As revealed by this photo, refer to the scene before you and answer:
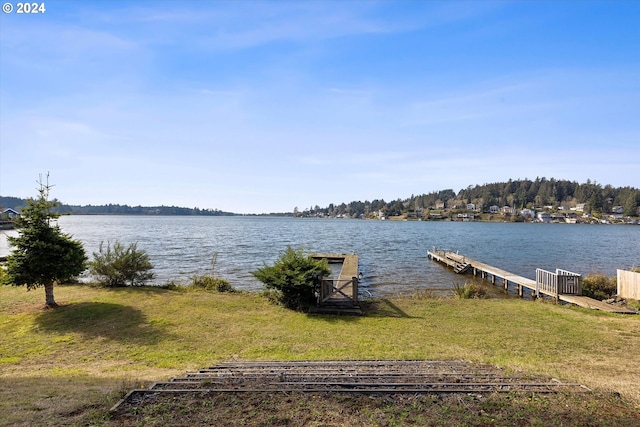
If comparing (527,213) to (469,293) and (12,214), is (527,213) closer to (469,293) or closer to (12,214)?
(469,293)

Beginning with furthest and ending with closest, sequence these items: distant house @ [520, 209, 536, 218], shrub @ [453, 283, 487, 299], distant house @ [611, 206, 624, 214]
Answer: distant house @ [520, 209, 536, 218]
distant house @ [611, 206, 624, 214]
shrub @ [453, 283, 487, 299]

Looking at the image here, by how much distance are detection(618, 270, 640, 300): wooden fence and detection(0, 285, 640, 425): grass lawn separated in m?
5.20

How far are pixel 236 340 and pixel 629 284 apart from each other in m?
19.9

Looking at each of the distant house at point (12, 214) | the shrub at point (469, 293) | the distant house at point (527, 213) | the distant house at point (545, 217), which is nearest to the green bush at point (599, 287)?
the shrub at point (469, 293)

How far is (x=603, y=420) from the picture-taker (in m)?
4.31

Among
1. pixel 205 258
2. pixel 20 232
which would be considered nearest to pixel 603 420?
pixel 20 232

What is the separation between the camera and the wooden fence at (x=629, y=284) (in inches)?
677

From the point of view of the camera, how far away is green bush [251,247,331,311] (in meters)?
14.5

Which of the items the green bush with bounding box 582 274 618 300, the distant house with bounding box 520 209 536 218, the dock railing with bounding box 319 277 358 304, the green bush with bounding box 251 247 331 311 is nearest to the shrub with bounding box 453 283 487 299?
the green bush with bounding box 582 274 618 300

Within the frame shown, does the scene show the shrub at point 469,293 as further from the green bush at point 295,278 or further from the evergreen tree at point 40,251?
the evergreen tree at point 40,251

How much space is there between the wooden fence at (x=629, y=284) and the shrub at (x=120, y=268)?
1007 inches

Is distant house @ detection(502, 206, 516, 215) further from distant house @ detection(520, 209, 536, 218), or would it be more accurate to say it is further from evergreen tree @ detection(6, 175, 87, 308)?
evergreen tree @ detection(6, 175, 87, 308)

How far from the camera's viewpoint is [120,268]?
17984 mm

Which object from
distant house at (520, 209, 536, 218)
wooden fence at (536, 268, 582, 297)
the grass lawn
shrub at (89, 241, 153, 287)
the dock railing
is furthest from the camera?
distant house at (520, 209, 536, 218)
